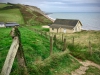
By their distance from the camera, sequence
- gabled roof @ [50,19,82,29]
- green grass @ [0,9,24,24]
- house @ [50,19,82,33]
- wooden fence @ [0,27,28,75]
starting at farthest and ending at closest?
green grass @ [0,9,24,24]
gabled roof @ [50,19,82,29]
house @ [50,19,82,33]
wooden fence @ [0,27,28,75]

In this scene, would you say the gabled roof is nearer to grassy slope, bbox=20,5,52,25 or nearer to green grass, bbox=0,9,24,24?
grassy slope, bbox=20,5,52,25

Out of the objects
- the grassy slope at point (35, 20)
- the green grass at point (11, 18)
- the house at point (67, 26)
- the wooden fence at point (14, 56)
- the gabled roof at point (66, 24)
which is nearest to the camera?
the wooden fence at point (14, 56)

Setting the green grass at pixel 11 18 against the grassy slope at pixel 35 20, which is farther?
the grassy slope at pixel 35 20

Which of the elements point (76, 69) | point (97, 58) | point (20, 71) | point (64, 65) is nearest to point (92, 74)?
point (76, 69)

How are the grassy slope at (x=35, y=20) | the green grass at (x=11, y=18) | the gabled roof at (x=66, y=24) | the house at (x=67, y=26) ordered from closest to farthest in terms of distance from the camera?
1. the house at (x=67, y=26)
2. the gabled roof at (x=66, y=24)
3. the green grass at (x=11, y=18)
4. the grassy slope at (x=35, y=20)

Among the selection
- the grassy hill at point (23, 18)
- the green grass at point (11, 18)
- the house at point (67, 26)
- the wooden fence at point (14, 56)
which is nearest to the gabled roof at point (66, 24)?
the house at point (67, 26)

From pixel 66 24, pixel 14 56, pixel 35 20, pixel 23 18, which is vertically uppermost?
pixel 14 56

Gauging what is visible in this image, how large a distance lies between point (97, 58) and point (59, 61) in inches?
229

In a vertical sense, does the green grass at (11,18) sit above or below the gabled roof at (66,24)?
above

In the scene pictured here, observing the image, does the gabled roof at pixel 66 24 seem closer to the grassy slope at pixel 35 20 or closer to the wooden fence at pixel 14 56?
the grassy slope at pixel 35 20

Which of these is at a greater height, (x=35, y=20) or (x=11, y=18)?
(x=11, y=18)

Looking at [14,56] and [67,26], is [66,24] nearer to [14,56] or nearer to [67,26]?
[67,26]

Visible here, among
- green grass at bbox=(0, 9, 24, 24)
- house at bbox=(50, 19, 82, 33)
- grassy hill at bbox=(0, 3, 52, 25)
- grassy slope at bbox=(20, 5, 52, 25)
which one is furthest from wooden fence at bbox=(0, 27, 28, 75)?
green grass at bbox=(0, 9, 24, 24)

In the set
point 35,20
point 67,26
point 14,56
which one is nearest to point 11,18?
point 35,20
